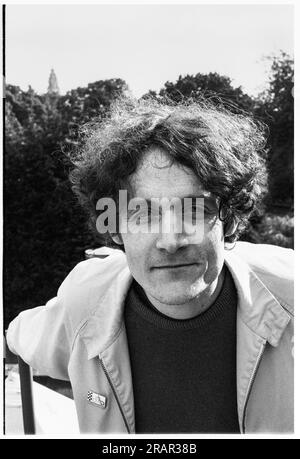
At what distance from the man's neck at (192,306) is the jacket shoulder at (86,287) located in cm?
19

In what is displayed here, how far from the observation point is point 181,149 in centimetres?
142

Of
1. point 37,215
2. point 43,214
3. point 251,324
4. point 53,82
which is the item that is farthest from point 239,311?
point 37,215

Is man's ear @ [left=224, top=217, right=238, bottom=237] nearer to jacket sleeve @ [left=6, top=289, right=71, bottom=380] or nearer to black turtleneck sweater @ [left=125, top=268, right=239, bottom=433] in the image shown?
black turtleneck sweater @ [left=125, top=268, right=239, bottom=433]

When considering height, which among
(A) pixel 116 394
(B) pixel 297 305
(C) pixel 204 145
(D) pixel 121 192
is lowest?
(A) pixel 116 394

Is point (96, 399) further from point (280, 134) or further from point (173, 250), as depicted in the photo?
point (280, 134)

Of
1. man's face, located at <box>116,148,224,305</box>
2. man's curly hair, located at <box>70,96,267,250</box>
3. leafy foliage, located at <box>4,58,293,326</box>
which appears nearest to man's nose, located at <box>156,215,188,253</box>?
man's face, located at <box>116,148,224,305</box>

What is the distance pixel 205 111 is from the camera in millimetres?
1669

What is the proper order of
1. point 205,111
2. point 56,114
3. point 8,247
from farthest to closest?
point 56,114, point 8,247, point 205,111

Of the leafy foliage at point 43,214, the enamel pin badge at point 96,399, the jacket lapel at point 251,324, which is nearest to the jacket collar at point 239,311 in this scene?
the jacket lapel at point 251,324

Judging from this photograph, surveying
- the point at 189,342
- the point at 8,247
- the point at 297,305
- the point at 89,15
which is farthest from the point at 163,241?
the point at 8,247

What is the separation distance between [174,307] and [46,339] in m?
0.39

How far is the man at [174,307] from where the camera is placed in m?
1.38

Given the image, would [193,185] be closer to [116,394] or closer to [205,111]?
[205,111]
